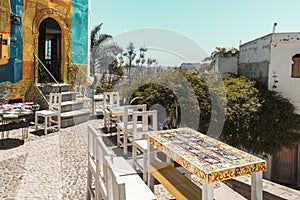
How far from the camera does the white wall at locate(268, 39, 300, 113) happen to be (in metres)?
8.27

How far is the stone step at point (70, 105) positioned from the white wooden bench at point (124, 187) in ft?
17.5

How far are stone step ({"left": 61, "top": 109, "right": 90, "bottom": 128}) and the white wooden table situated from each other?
4.56m

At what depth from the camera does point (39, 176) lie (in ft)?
12.4

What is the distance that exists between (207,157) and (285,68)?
7367 mm

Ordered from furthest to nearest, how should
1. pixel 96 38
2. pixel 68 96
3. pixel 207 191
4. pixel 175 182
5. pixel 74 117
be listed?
pixel 96 38, pixel 68 96, pixel 74 117, pixel 175 182, pixel 207 191

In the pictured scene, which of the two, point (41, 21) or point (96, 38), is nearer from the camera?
point (41, 21)

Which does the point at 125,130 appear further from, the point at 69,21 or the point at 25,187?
the point at 69,21

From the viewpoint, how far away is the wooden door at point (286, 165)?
8.29 m

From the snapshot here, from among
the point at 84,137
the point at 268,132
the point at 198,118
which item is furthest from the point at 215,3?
the point at 84,137

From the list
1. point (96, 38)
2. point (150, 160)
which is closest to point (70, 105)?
point (150, 160)

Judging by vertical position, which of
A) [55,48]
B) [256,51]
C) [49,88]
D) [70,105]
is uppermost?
[55,48]

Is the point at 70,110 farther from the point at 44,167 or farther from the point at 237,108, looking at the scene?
the point at 237,108

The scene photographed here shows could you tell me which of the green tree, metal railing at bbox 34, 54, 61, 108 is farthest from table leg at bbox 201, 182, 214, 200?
metal railing at bbox 34, 54, 61, 108

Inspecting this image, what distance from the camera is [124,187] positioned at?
5.58ft
